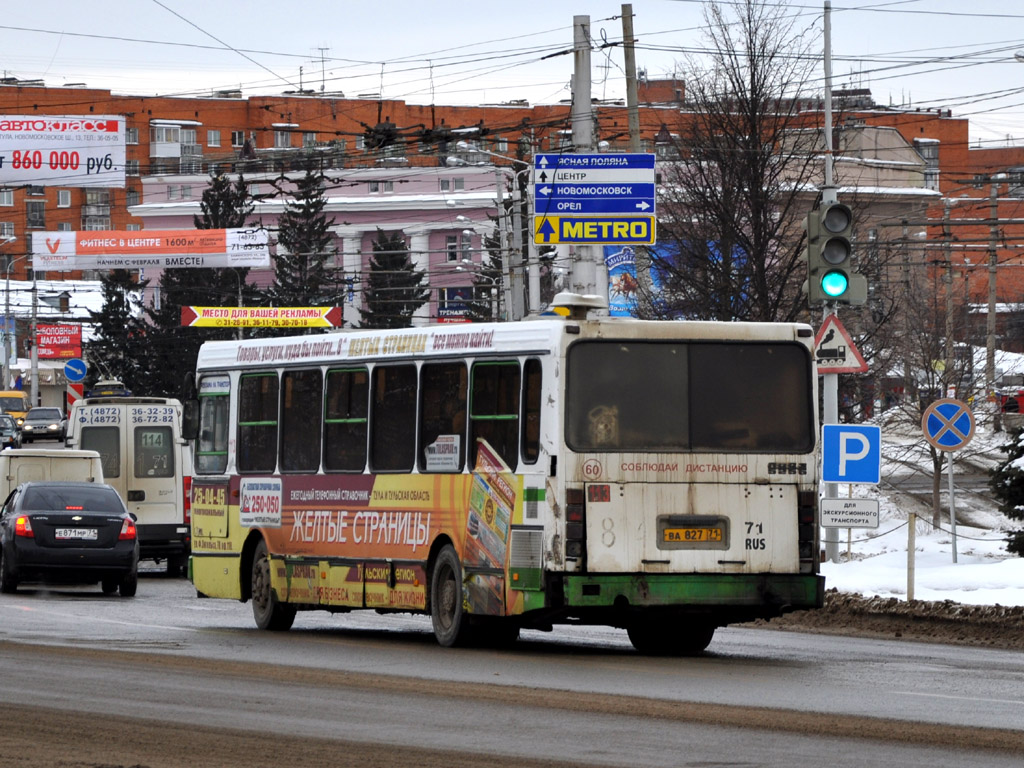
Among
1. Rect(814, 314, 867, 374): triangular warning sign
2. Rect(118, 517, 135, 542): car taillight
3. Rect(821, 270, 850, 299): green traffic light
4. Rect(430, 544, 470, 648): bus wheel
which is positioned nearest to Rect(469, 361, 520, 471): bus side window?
Rect(430, 544, 470, 648): bus wheel

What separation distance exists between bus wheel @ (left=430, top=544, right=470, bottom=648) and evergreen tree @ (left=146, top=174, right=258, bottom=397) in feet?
269

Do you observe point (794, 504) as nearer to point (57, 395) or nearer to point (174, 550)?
point (174, 550)

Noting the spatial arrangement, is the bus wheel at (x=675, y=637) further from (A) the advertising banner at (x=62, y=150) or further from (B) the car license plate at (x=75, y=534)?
(A) the advertising banner at (x=62, y=150)

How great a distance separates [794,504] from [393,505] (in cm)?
356

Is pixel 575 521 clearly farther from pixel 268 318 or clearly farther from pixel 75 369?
pixel 268 318

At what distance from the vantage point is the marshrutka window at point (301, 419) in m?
18.0

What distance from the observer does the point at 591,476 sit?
14.7 meters

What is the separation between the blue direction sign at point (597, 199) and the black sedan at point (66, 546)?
24.1 ft

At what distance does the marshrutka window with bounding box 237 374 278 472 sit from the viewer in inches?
736

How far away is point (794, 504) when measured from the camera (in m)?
15.1

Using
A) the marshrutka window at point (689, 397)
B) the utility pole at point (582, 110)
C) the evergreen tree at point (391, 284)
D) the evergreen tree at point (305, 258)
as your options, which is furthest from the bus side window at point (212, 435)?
the evergreen tree at point (391, 284)

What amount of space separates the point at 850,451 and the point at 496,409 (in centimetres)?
557

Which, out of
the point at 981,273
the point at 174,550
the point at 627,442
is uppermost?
the point at 981,273

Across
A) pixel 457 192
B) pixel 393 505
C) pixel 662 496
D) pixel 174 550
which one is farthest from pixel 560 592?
pixel 457 192
